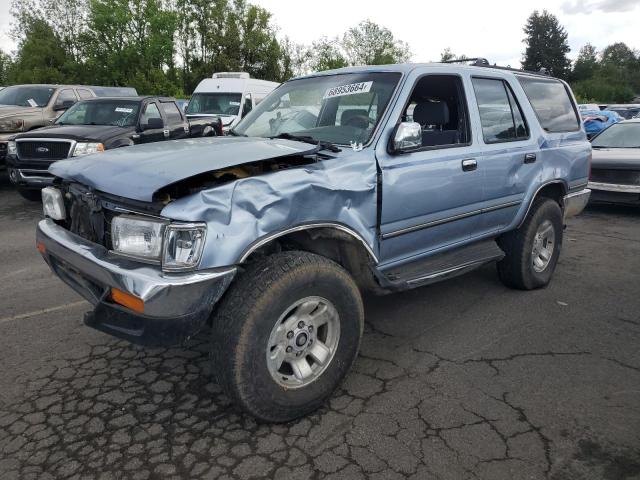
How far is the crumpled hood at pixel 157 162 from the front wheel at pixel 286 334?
1.88 ft

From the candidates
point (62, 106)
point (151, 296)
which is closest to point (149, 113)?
point (62, 106)

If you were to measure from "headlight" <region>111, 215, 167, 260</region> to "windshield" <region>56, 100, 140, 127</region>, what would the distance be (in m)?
7.04

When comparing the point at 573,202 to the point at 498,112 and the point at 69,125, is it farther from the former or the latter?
the point at 69,125

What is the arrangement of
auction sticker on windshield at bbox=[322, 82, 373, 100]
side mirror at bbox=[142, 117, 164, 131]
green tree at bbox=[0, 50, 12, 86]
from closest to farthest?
auction sticker on windshield at bbox=[322, 82, 373, 100]
side mirror at bbox=[142, 117, 164, 131]
green tree at bbox=[0, 50, 12, 86]

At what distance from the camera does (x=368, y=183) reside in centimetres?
296

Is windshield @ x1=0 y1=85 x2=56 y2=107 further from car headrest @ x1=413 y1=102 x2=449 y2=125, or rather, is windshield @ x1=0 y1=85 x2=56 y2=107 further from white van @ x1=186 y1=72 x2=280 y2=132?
car headrest @ x1=413 y1=102 x2=449 y2=125

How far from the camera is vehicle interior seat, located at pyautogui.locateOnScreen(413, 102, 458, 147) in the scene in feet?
12.0

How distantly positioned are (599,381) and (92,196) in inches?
127

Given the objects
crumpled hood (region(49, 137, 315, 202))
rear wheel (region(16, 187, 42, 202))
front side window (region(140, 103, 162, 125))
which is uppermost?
front side window (region(140, 103, 162, 125))

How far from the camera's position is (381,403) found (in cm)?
287

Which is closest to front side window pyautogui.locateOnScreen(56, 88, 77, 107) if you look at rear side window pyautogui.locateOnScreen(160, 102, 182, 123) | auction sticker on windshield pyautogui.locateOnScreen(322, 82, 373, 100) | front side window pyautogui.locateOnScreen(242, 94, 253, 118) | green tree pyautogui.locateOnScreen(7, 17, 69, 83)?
rear side window pyautogui.locateOnScreen(160, 102, 182, 123)

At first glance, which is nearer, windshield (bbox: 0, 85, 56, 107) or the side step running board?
the side step running board

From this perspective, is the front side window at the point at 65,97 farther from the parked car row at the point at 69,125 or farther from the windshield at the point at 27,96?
the windshield at the point at 27,96

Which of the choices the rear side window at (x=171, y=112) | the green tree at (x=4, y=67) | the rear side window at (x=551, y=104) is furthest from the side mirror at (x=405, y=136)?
the green tree at (x=4, y=67)
